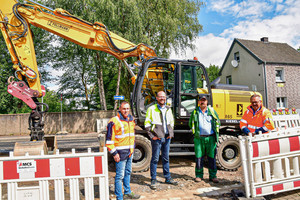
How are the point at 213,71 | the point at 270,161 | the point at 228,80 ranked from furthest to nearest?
the point at 213,71 < the point at 228,80 < the point at 270,161

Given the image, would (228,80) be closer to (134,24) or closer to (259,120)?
(134,24)

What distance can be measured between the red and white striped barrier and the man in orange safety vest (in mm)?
509

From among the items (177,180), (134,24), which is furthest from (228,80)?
(177,180)

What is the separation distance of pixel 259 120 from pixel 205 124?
109 cm

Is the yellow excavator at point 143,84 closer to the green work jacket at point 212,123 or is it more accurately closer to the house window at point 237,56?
the green work jacket at point 212,123

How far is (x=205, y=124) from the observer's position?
193 inches

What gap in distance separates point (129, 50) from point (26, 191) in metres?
5.09

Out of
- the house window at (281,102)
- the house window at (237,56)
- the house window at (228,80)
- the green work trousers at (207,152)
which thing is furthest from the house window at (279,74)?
the green work trousers at (207,152)

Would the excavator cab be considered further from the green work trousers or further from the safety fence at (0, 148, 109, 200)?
the safety fence at (0, 148, 109, 200)

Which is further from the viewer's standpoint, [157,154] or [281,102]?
[281,102]

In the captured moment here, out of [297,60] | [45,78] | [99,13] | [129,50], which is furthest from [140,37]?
[297,60]

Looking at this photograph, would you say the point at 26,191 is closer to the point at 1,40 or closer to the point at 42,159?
the point at 42,159

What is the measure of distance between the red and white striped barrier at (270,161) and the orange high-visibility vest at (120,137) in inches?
75.0

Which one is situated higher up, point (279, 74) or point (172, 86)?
point (279, 74)
